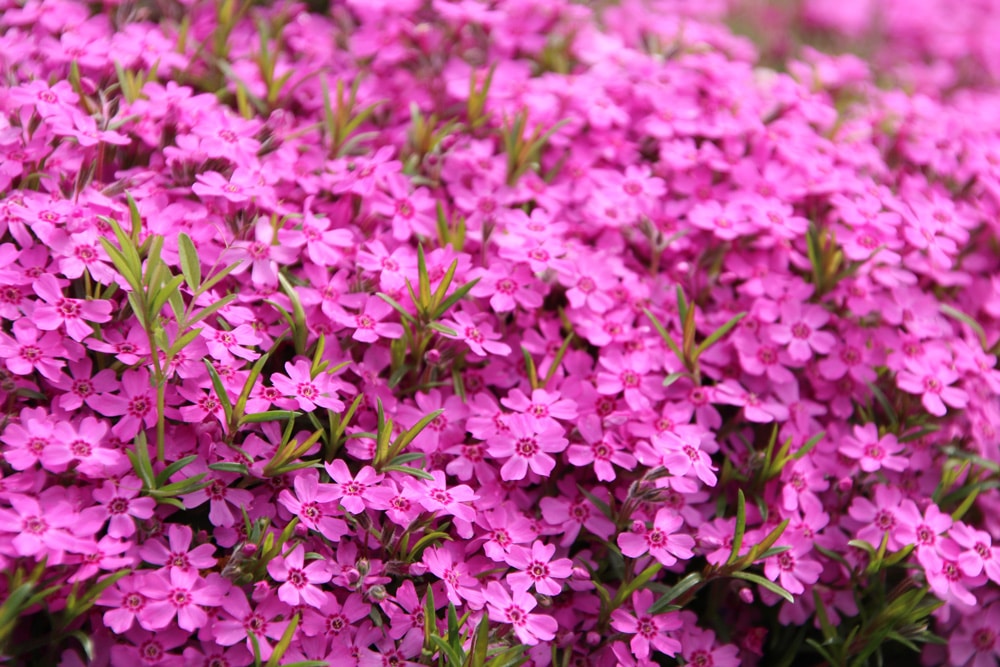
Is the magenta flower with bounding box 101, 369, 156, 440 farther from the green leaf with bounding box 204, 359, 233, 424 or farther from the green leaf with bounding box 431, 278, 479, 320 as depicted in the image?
the green leaf with bounding box 431, 278, 479, 320

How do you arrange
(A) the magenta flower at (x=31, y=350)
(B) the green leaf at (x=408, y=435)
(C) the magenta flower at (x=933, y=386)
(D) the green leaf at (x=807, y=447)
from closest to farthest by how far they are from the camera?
(A) the magenta flower at (x=31, y=350)
(B) the green leaf at (x=408, y=435)
(D) the green leaf at (x=807, y=447)
(C) the magenta flower at (x=933, y=386)

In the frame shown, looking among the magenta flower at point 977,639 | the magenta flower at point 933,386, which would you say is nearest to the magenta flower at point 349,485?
the magenta flower at point 933,386

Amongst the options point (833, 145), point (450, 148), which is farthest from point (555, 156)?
point (833, 145)

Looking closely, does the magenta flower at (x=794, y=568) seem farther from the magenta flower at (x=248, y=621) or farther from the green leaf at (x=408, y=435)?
the magenta flower at (x=248, y=621)

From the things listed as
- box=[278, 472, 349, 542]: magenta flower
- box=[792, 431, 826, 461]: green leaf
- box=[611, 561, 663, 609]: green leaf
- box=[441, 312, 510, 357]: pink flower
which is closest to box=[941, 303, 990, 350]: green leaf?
box=[792, 431, 826, 461]: green leaf

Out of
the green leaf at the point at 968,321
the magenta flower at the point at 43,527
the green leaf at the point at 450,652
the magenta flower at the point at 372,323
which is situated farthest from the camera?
the green leaf at the point at 968,321

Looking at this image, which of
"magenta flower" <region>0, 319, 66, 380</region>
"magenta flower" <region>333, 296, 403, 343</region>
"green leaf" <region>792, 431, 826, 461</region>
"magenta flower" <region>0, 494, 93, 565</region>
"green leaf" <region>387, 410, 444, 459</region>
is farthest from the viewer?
"green leaf" <region>792, 431, 826, 461</region>
